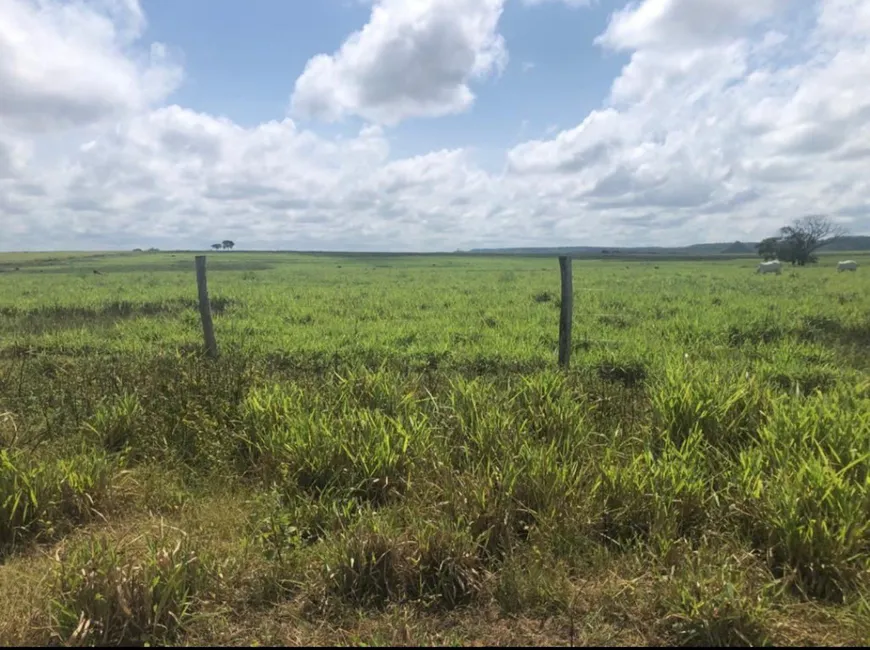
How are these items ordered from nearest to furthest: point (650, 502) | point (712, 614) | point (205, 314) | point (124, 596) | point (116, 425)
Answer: point (712, 614) < point (124, 596) < point (650, 502) < point (116, 425) < point (205, 314)

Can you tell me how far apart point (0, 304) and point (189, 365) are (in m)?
15.2

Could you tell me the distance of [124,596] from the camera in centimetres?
294

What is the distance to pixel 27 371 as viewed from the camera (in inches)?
323

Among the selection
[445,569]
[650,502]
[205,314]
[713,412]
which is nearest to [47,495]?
[445,569]

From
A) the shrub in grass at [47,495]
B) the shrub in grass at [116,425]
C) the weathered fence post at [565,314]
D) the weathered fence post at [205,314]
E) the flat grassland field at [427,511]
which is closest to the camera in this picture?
the flat grassland field at [427,511]

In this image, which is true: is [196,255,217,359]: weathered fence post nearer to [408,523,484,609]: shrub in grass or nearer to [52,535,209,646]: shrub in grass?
[52,535,209,646]: shrub in grass

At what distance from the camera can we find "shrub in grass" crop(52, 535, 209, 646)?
285cm

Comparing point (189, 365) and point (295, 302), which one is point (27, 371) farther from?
point (295, 302)

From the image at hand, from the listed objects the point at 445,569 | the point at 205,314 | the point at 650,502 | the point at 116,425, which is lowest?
the point at 445,569

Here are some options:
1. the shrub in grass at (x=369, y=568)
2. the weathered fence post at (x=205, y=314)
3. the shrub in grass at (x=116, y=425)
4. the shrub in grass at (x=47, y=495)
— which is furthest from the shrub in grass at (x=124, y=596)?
the weathered fence post at (x=205, y=314)

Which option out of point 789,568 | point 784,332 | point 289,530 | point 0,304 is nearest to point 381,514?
point 289,530

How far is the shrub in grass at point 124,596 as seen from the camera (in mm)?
2853

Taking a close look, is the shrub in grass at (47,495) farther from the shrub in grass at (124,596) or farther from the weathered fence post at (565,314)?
the weathered fence post at (565,314)

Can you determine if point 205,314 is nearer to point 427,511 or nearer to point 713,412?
point 427,511
